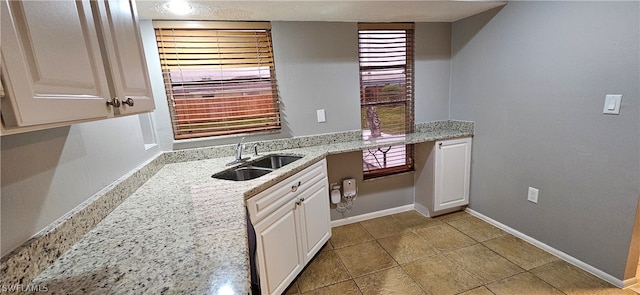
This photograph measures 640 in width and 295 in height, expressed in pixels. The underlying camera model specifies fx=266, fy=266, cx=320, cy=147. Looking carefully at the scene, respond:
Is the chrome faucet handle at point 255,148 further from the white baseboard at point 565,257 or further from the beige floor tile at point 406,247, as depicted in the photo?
the white baseboard at point 565,257

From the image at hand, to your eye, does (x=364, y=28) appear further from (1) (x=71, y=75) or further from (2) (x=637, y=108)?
(1) (x=71, y=75)

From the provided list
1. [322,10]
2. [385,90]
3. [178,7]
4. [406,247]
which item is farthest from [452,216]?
[178,7]

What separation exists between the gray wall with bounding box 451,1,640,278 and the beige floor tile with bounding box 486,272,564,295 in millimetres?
409

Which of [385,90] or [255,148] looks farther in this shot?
[385,90]

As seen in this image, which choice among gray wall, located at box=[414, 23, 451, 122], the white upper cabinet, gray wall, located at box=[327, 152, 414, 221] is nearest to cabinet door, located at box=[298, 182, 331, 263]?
gray wall, located at box=[327, 152, 414, 221]

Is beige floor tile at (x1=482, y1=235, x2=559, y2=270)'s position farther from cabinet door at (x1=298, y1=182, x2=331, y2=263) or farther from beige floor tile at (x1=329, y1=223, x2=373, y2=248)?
cabinet door at (x1=298, y1=182, x2=331, y2=263)

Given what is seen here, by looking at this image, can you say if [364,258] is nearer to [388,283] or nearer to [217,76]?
[388,283]

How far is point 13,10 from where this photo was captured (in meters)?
0.54

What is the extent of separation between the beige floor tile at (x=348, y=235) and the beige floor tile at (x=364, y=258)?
66 millimetres

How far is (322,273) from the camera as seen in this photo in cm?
198

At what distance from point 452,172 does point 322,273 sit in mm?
1588

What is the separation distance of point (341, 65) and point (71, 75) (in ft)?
6.67

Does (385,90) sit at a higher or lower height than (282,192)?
higher

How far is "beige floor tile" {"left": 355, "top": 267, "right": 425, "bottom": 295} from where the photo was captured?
69.8 inches
